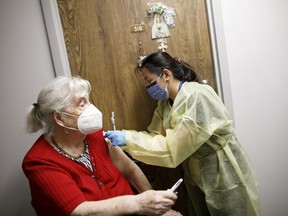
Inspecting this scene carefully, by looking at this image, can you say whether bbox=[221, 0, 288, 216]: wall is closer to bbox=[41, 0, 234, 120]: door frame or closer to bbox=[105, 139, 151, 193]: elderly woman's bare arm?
bbox=[41, 0, 234, 120]: door frame

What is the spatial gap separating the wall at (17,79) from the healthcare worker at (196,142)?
1.79ft

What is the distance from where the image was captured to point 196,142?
122 cm

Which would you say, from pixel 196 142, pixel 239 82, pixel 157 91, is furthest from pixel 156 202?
pixel 239 82

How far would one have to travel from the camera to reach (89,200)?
1102 mm

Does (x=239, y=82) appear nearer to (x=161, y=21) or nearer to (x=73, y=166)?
(x=161, y=21)

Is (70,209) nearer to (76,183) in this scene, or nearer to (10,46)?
(76,183)

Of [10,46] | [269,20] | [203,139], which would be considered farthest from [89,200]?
[269,20]

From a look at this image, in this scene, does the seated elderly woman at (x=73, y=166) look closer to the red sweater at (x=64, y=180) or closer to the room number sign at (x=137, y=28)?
the red sweater at (x=64, y=180)

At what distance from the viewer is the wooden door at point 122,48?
1.49 metres

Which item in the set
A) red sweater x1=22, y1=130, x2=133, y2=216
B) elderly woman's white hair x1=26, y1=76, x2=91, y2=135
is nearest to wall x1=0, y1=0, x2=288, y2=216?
elderly woman's white hair x1=26, y1=76, x2=91, y2=135

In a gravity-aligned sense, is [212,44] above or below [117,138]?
above

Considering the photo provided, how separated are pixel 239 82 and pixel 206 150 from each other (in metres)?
0.62

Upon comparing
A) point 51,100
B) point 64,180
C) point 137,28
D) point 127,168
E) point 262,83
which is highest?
point 137,28

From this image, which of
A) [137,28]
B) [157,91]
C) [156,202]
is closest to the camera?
[156,202]
